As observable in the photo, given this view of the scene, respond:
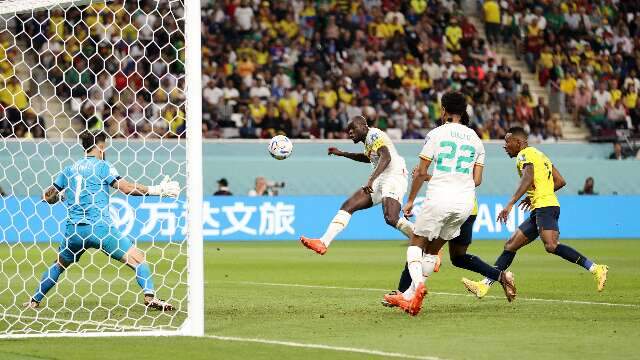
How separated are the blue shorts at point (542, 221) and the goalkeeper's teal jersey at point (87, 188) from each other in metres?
4.65

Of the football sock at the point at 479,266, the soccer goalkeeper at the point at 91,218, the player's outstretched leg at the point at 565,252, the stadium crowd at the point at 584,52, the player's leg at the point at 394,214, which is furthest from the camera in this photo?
the stadium crowd at the point at 584,52

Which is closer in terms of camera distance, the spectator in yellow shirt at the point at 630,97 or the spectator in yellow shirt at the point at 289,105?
the spectator in yellow shirt at the point at 289,105

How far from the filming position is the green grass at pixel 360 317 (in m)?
8.66

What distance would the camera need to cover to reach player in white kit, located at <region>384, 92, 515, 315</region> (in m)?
10.7

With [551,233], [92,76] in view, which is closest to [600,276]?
[551,233]

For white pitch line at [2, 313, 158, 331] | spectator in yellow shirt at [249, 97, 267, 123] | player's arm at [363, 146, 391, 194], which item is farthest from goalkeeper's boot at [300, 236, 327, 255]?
spectator in yellow shirt at [249, 97, 267, 123]

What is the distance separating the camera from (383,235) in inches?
1070

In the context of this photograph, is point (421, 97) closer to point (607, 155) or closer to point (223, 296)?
point (607, 155)

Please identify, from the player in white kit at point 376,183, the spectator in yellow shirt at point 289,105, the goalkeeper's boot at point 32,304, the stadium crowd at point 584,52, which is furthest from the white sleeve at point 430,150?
the stadium crowd at point 584,52

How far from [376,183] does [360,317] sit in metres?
3.50

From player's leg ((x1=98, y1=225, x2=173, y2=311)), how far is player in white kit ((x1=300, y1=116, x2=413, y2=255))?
248cm

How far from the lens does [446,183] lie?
10.8 m

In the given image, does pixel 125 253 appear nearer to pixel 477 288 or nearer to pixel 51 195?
pixel 51 195

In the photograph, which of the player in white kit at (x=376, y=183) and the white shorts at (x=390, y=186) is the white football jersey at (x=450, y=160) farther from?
the white shorts at (x=390, y=186)
